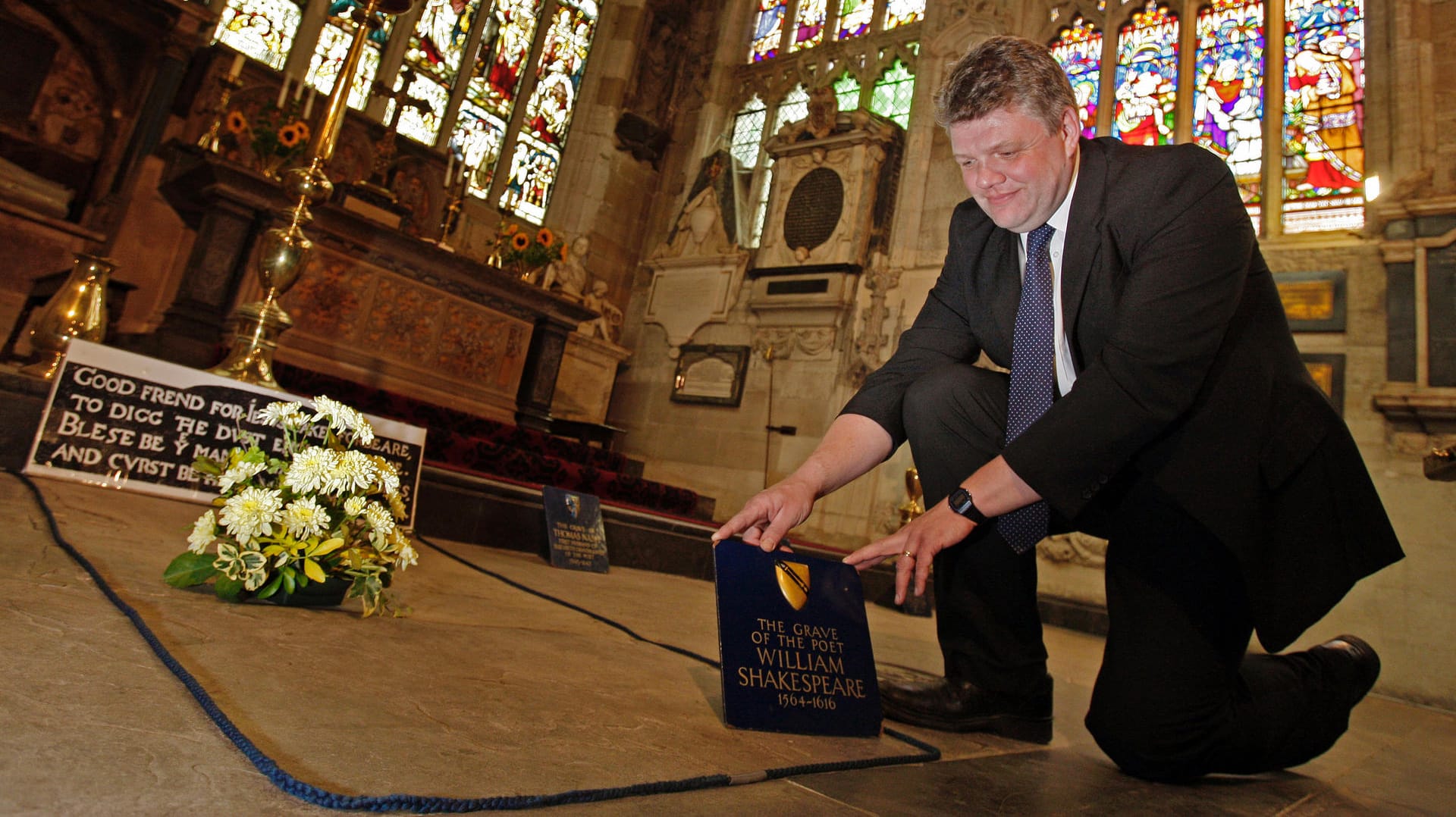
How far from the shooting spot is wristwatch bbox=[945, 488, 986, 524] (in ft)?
4.27

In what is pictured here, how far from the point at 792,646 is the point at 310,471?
950 mm

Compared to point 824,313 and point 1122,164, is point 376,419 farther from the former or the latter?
point 824,313

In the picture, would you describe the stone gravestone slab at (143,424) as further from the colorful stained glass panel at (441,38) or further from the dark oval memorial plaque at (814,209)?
the colorful stained glass panel at (441,38)

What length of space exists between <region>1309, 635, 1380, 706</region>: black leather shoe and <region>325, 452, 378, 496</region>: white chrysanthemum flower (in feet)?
6.24

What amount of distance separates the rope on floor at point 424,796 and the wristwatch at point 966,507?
0.37 m

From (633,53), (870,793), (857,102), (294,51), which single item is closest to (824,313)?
(857,102)

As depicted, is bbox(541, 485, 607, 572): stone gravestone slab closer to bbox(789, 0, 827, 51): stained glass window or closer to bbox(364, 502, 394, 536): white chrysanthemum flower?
bbox(364, 502, 394, 536): white chrysanthemum flower

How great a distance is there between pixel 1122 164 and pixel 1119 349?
408 millimetres

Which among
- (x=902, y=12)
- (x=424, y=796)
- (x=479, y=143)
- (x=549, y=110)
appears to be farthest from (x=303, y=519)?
(x=902, y=12)

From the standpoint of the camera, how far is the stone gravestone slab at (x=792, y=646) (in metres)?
1.27

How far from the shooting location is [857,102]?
10.6 meters

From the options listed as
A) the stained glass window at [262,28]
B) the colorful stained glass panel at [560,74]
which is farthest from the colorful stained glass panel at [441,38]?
the stained glass window at [262,28]

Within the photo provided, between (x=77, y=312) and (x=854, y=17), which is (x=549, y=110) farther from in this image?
(x=77, y=312)

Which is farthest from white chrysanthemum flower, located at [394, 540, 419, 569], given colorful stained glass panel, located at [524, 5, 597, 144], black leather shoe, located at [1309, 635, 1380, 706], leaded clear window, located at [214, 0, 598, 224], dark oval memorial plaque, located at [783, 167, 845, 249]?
colorful stained glass panel, located at [524, 5, 597, 144]
